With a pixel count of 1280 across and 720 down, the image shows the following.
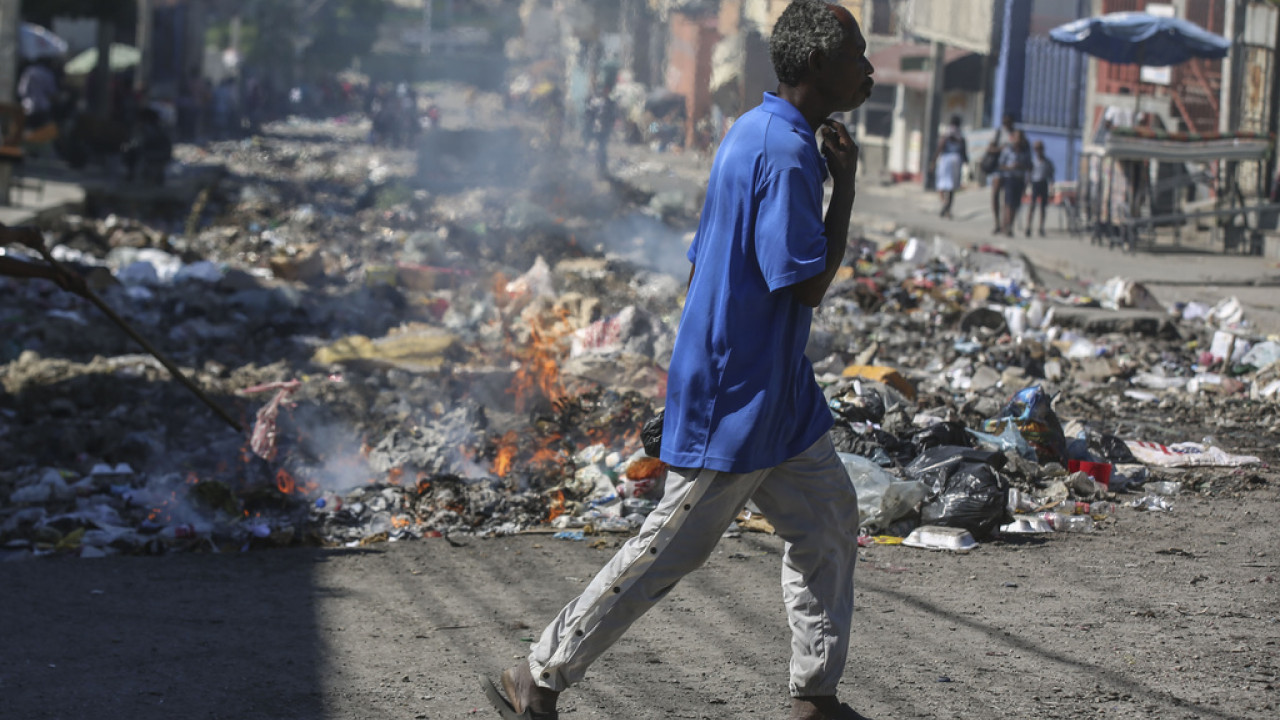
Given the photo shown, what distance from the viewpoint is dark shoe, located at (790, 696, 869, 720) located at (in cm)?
298

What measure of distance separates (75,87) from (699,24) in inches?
818

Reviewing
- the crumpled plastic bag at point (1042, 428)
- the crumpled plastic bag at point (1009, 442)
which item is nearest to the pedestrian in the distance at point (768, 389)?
the crumpled plastic bag at point (1009, 442)

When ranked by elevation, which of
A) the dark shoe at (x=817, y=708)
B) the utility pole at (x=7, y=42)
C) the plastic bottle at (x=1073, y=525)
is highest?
the utility pole at (x=7, y=42)

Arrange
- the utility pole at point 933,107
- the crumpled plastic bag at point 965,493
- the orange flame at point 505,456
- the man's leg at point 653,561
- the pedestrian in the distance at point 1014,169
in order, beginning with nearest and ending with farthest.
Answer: the man's leg at point 653,561 → the crumpled plastic bag at point 965,493 → the orange flame at point 505,456 → the pedestrian in the distance at point 1014,169 → the utility pole at point 933,107

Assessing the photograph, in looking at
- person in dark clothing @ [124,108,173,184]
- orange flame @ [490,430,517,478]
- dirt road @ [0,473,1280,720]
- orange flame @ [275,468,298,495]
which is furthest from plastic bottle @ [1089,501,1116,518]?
person in dark clothing @ [124,108,173,184]

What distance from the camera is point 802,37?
2.84m

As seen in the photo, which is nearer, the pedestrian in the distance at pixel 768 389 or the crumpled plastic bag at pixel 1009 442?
the pedestrian in the distance at pixel 768 389

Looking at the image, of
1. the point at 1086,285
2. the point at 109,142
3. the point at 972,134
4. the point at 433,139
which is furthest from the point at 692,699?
the point at 433,139

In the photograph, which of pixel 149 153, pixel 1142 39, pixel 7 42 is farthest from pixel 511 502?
pixel 149 153

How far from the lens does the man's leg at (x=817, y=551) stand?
9.39ft

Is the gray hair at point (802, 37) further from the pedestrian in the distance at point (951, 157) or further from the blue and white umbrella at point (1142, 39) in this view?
the pedestrian in the distance at point (951, 157)

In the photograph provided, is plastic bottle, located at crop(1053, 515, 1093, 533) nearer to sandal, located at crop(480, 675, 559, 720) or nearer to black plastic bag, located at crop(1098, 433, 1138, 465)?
black plastic bag, located at crop(1098, 433, 1138, 465)

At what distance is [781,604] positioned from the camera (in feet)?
13.9

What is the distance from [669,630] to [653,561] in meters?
1.25
